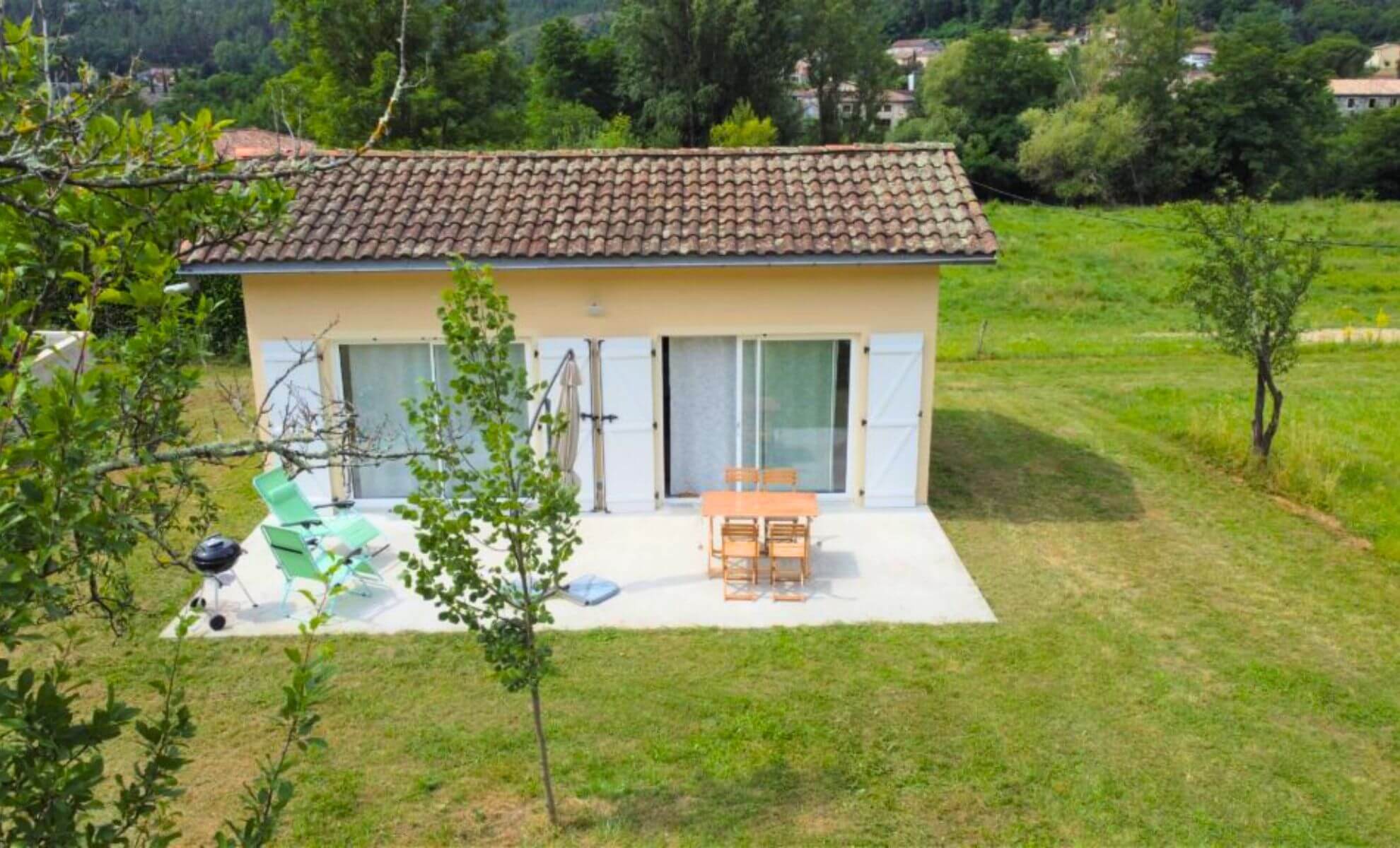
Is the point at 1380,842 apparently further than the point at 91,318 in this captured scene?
Yes

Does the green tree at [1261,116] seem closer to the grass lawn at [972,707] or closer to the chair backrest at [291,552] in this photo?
the grass lawn at [972,707]

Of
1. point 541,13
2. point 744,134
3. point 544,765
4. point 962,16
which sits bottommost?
point 544,765

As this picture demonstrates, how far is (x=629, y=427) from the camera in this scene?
11578mm

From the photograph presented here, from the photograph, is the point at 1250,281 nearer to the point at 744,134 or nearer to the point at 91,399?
the point at 91,399

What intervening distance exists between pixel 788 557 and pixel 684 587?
3.27 ft

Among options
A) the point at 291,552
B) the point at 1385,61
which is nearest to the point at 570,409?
the point at 291,552

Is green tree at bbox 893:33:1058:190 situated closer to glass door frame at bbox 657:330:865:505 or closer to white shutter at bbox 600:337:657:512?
glass door frame at bbox 657:330:865:505

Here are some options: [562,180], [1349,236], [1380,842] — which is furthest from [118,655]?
[1349,236]

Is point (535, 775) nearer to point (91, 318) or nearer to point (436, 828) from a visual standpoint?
point (436, 828)

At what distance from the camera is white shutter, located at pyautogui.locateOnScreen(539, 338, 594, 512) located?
11422mm

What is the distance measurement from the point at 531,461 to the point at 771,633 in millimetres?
3555

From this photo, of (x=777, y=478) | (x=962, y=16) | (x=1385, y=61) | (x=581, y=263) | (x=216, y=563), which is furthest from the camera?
(x=962, y=16)

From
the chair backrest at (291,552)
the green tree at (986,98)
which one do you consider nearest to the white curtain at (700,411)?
the chair backrest at (291,552)

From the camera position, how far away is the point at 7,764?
2.39m
